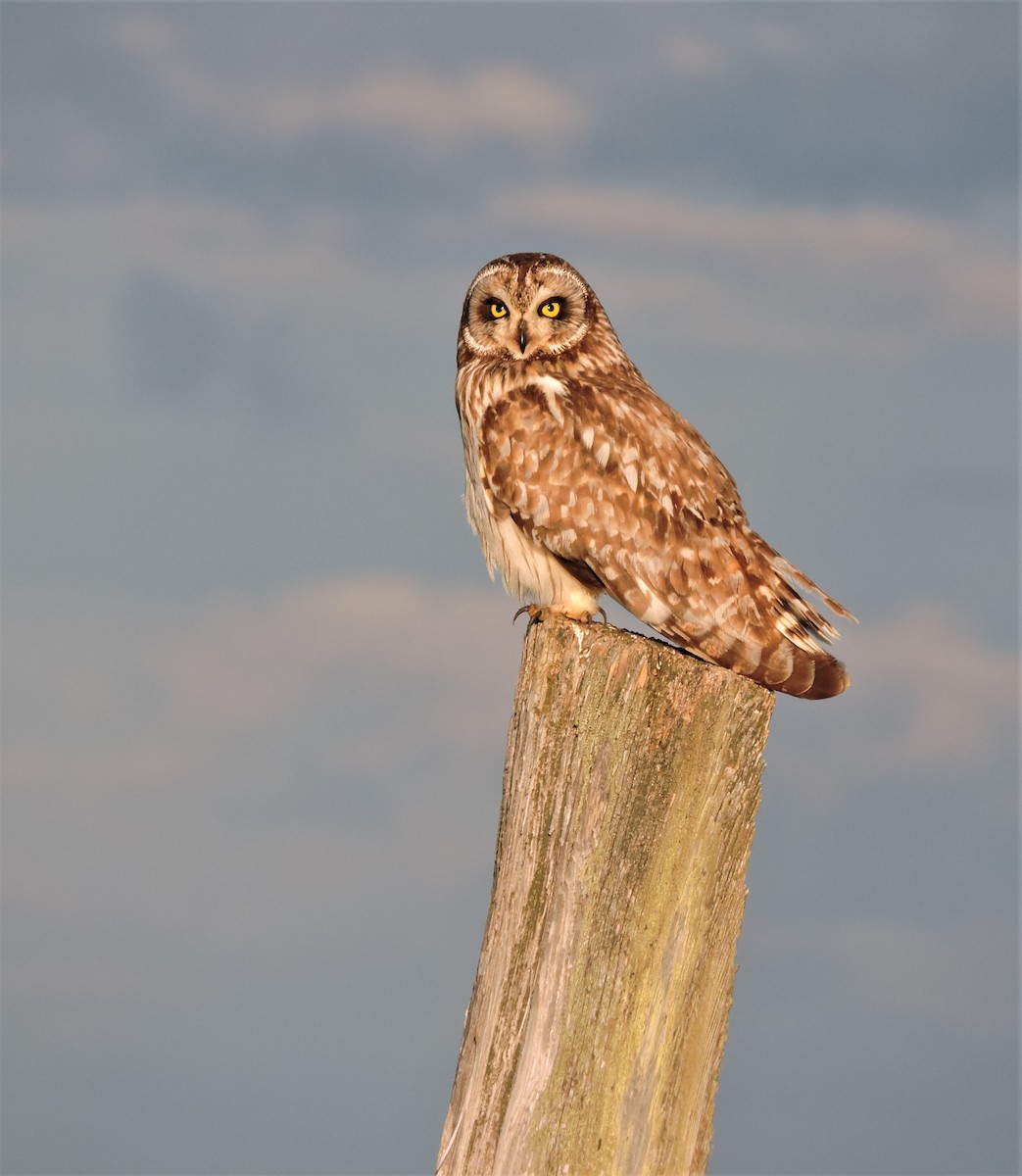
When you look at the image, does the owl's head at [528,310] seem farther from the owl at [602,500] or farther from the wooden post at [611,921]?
the wooden post at [611,921]

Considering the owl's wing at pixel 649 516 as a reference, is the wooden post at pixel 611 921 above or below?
below

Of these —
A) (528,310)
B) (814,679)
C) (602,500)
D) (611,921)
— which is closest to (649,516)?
(602,500)

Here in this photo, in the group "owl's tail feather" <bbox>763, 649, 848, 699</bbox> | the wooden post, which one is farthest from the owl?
the wooden post

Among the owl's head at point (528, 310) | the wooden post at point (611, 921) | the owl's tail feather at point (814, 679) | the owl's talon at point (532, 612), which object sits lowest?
the wooden post at point (611, 921)

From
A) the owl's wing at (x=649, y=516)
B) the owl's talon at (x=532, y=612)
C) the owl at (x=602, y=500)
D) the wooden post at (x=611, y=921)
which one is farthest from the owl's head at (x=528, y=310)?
the wooden post at (x=611, y=921)

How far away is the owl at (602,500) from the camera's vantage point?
6758 mm

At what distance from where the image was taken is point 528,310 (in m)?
8.09

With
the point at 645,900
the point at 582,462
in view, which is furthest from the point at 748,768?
the point at 582,462

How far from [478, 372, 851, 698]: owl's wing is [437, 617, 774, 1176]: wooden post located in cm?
161

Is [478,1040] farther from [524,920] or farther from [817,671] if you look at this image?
[817,671]

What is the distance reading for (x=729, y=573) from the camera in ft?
22.6

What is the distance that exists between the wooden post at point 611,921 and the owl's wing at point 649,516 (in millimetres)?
1608

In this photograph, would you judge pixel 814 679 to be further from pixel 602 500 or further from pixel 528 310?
pixel 528 310

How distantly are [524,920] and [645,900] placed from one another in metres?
0.45
